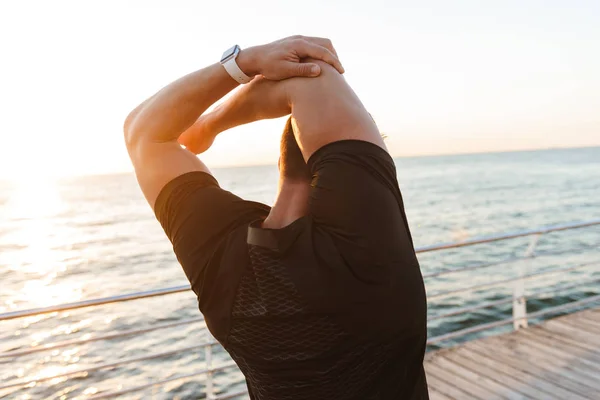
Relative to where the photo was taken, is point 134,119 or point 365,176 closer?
point 365,176

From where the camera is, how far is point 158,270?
19875 mm

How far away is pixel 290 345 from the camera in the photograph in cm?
77

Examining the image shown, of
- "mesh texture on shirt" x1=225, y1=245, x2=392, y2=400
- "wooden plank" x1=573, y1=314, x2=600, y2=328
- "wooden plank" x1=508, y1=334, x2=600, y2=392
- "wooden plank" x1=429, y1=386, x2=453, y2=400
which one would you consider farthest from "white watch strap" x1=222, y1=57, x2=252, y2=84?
"wooden plank" x1=573, y1=314, x2=600, y2=328

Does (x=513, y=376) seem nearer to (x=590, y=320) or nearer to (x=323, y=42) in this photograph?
(x=590, y=320)

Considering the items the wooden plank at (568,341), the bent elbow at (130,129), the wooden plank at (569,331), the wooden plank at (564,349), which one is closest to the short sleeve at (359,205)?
the bent elbow at (130,129)

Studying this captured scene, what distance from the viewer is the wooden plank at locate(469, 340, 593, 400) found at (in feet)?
10.1

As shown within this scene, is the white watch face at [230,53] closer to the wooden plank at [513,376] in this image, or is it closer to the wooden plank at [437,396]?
the wooden plank at [437,396]

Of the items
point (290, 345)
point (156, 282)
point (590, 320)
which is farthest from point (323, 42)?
point (156, 282)

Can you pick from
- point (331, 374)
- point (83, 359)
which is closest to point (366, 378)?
point (331, 374)

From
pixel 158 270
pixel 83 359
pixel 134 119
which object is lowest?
pixel 158 270

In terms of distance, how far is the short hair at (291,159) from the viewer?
0.89 meters

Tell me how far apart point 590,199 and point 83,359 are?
36.6 m

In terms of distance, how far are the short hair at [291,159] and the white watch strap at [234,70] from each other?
0.11 m

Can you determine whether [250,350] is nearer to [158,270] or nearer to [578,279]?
[578,279]
